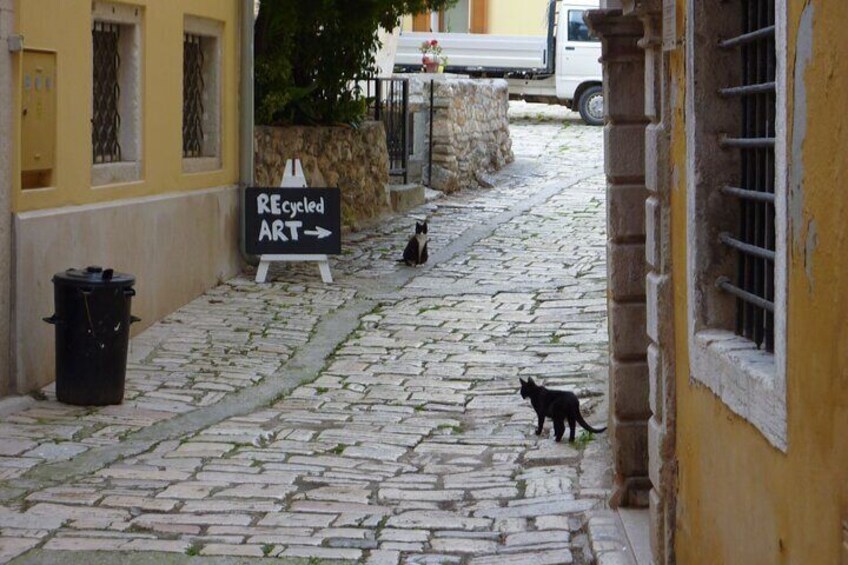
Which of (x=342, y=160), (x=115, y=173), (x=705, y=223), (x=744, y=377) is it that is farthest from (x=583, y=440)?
(x=342, y=160)

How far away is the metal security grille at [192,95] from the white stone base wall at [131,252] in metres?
0.53

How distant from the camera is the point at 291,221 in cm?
1534

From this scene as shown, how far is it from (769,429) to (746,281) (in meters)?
1.06

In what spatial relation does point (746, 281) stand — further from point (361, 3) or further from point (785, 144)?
point (361, 3)

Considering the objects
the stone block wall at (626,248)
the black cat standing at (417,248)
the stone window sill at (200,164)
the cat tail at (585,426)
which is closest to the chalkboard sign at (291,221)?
the stone window sill at (200,164)

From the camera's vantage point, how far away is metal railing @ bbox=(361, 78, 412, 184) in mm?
20922

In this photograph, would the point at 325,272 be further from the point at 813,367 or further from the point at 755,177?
the point at 813,367

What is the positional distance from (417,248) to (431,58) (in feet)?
33.4

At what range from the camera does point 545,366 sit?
12.0 meters

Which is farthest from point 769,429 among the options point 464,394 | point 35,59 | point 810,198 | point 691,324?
point 35,59

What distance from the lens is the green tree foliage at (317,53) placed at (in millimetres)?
16922

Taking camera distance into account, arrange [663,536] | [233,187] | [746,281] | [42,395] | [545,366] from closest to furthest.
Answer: [746,281] → [663,536] → [42,395] → [545,366] → [233,187]

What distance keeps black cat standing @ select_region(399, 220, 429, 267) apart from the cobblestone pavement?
18 centimetres

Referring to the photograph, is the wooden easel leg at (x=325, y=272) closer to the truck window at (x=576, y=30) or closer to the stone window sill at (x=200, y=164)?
the stone window sill at (x=200, y=164)
